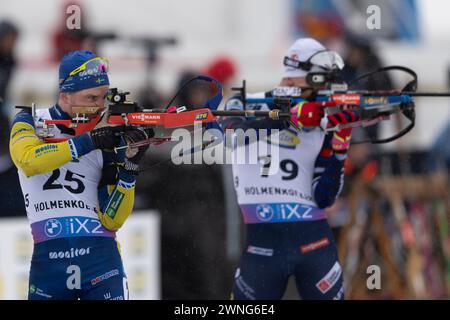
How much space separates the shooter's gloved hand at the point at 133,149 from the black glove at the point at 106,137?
7 centimetres

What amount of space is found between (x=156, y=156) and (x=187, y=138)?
9.80 feet

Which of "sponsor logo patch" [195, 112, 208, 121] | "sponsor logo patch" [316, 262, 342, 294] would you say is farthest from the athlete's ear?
"sponsor logo patch" [316, 262, 342, 294]

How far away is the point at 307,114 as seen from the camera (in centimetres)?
718

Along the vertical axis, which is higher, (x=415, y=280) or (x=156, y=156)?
(x=156, y=156)

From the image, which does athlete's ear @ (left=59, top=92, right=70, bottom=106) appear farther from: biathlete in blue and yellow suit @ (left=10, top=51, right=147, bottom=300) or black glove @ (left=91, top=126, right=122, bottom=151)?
black glove @ (left=91, top=126, right=122, bottom=151)

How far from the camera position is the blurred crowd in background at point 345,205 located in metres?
9.97

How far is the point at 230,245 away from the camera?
33.2 feet

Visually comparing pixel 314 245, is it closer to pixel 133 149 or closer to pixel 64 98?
pixel 133 149

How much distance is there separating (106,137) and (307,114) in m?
1.49

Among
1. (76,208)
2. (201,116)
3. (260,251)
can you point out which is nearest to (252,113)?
(201,116)

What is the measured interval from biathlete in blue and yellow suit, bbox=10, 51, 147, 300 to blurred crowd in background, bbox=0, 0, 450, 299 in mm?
2504
